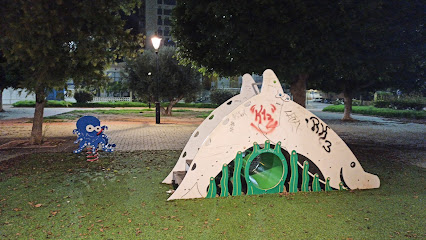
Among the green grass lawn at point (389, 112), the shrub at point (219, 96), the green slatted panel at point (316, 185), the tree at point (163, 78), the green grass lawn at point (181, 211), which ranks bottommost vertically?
the green grass lawn at point (181, 211)

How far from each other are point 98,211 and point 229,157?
2.04 meters

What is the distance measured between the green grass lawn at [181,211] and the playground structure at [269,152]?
0.76 feet

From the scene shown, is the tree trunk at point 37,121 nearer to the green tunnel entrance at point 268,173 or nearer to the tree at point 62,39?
the tree at point 62,39

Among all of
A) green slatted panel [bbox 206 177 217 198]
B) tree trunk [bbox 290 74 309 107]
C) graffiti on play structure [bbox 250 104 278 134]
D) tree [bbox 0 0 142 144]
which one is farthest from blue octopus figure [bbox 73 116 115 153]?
tree trunk [bbox 290 74 309 107]

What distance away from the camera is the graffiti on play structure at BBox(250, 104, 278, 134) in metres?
5.64

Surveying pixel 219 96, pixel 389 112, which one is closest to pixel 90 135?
pixel 389 112

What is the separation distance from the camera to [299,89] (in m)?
10.8

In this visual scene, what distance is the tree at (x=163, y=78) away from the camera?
1056 inches

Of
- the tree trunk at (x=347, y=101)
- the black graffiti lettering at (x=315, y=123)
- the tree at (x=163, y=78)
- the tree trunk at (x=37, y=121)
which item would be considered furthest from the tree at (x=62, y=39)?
the tree trunk at (x=347, y=101)

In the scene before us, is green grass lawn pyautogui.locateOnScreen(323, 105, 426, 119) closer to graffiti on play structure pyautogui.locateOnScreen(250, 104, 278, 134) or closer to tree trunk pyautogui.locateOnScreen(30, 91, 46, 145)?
graffiti on play structure pyautogui.locateOnScreen(250, 104, 278, 134)

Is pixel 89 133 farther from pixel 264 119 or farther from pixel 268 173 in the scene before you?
pixel 264 119

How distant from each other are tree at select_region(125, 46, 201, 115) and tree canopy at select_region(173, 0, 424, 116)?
17.0 meters

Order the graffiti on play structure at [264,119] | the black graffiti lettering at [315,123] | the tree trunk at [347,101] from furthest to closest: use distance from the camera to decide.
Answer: the tree trunk at [347,101] → the black graffiti lettering at [315,123] → the graffiti on play structure at [264,119]

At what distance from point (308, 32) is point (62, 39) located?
20.4 feet
